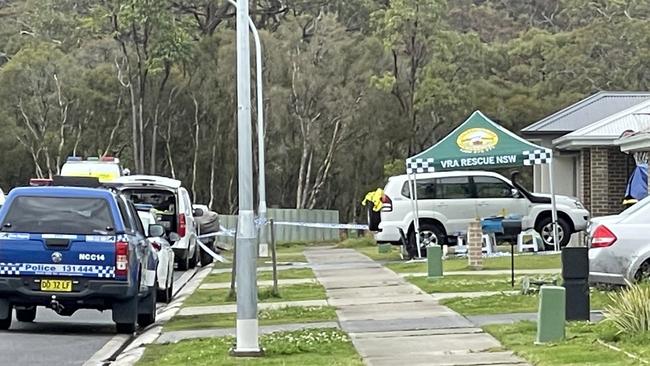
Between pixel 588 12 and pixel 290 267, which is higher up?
pixel 588 12

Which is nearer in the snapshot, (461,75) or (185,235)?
(185,235)

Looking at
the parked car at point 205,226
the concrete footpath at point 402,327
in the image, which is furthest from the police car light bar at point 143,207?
the parked car at point 205,226

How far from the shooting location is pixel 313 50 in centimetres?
5084

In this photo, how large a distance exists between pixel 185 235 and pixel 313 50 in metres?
24.8

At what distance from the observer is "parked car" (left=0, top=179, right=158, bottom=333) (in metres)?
14.6

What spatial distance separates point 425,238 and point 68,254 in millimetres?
14675

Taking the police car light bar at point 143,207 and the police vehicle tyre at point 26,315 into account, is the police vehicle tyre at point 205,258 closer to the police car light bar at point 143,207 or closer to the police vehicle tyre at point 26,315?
the police car light bar at point 143,207

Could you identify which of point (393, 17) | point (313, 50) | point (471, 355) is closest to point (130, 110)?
point (313, 50)

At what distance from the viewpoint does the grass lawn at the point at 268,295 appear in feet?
64.4

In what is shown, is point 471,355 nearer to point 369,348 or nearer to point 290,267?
point 369,348

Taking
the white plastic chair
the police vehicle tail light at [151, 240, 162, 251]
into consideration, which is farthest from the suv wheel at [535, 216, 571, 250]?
the police vehicle tail light at [151, 240, 162, 251]

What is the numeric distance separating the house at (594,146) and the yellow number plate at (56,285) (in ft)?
46.3

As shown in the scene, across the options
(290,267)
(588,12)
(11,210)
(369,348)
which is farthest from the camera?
(588,12)

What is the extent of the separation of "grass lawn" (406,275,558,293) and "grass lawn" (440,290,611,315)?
1484 mm
